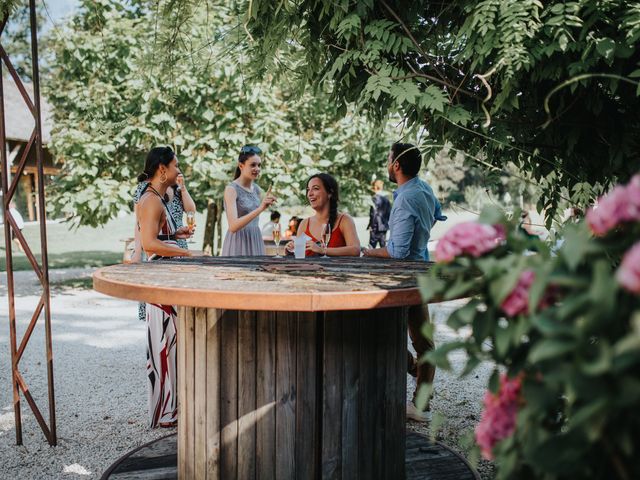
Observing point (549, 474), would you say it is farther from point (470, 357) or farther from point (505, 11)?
point (505, 11)

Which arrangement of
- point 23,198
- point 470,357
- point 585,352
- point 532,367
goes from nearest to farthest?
point 585,352 < point 532,367 < point 470,357 < point 23,198

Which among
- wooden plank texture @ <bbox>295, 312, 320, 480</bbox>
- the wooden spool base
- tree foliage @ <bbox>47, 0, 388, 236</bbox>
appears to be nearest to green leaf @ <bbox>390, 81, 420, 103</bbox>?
wooden plank texture @ <bbox>295, 312, 320, 480</bbox>

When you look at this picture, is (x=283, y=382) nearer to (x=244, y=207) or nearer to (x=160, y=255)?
(x=160, y=255)

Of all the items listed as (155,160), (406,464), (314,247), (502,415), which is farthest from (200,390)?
(155,160)

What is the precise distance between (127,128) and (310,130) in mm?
3001

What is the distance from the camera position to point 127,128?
859 cm

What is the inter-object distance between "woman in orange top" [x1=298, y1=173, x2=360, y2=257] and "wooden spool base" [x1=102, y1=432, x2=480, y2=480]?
1.60 m

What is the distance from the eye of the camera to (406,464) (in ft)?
10.4

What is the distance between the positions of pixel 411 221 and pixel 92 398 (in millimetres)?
2928

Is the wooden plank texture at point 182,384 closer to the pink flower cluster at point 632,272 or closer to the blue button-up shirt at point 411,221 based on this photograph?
the blue button-up shirt at point 411,221

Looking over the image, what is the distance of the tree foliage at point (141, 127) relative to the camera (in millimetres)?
8797

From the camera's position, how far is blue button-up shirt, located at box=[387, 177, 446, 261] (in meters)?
3.91

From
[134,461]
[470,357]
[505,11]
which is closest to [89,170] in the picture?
[134,461]

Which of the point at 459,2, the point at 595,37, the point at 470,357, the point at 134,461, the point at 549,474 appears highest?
the point at 459,2
